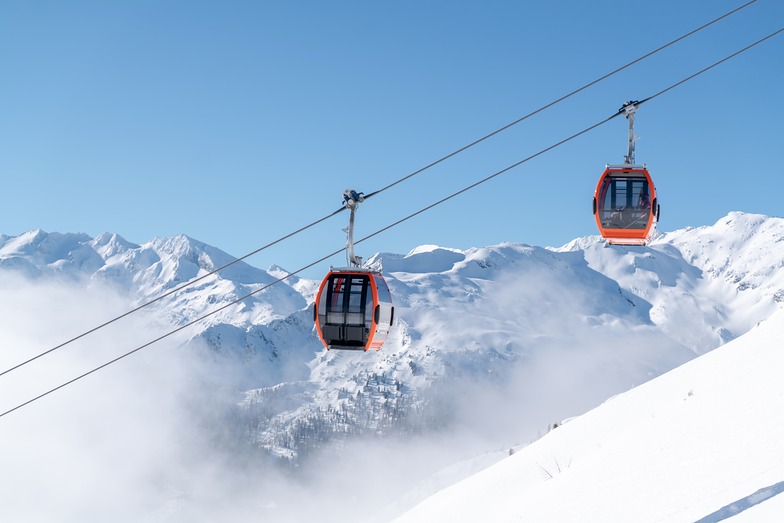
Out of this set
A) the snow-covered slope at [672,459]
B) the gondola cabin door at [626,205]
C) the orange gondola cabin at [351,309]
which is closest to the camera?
the snow-covered slope at [672,459]

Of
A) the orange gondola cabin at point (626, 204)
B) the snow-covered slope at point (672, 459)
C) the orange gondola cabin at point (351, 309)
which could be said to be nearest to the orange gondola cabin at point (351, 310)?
the orange gondola cabin at point (351, 309)

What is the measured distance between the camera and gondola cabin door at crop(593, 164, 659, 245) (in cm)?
1977

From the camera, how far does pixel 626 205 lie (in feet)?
65.8

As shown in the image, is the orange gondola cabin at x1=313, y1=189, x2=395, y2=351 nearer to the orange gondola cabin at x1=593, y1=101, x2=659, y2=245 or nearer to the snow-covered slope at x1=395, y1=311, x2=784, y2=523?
the snow-covered slope at x1=395, y1=311, x2=784, y2=523

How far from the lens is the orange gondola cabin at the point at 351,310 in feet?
60.5

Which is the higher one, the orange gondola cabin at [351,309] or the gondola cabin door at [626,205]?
the gondola cabin door at [626,205]

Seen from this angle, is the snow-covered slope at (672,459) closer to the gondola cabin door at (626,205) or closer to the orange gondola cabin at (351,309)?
the gondola cabin door at (626,205)

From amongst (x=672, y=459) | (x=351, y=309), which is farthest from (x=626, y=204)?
(x=672, y=459)

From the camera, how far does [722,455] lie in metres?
12.7

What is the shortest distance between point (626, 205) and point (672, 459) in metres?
7.75

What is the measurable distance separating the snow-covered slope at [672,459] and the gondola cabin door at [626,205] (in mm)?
3729

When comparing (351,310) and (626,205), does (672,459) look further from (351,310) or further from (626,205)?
(626,205)

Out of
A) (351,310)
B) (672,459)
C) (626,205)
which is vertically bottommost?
(672,459)

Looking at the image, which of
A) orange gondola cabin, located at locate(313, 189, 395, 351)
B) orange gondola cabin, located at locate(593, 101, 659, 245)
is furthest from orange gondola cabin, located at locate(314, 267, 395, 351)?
orange gondola cabin, located at locate(593, 101, 659, 245)
